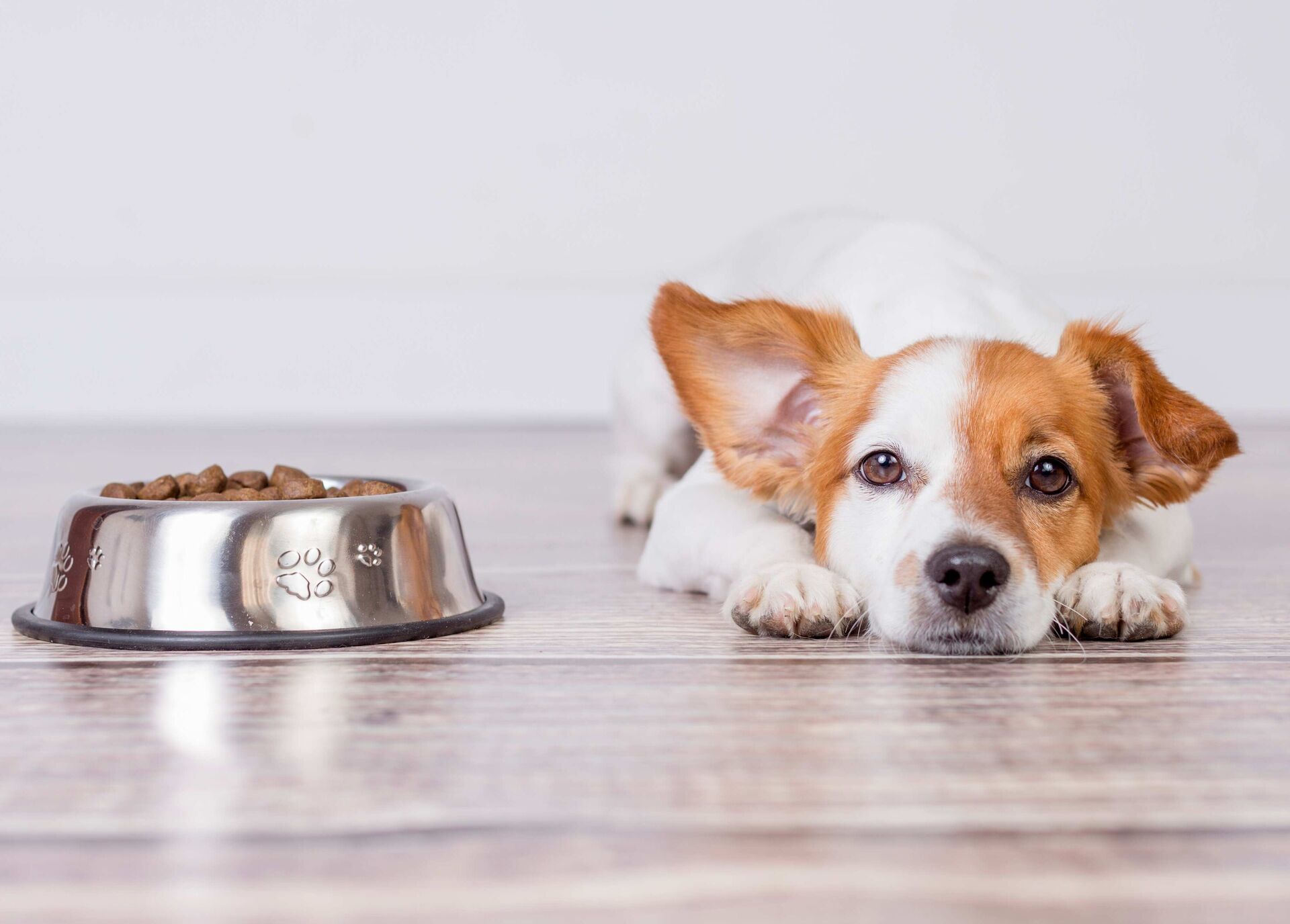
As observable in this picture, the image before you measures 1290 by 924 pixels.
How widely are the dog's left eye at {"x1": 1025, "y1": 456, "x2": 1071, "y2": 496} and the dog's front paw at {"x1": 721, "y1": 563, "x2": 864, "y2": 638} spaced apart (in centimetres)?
24

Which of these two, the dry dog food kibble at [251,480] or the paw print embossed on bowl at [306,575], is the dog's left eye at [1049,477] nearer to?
the paw print embossed on bowl at [306,575]

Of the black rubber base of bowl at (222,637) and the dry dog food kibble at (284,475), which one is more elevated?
the dry dog food kibble at (284,475)

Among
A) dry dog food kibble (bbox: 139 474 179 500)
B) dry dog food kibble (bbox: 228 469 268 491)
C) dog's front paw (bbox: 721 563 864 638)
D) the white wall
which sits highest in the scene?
the white wall

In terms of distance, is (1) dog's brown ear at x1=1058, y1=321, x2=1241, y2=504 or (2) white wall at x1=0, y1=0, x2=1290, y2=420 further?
(2) white wall at x1=0, y1=0, x2=1290, y2=420

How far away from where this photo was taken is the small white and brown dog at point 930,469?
1.42 metres

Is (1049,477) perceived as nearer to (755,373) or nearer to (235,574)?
(755,373)

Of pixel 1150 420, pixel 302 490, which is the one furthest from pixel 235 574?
pixel 1150 420

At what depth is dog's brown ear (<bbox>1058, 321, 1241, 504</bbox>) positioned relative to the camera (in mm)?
1553

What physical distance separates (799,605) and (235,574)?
61 cm

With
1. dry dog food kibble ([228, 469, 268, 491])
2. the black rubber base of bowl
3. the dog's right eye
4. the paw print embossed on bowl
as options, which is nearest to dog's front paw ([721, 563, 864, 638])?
the dog's right eye

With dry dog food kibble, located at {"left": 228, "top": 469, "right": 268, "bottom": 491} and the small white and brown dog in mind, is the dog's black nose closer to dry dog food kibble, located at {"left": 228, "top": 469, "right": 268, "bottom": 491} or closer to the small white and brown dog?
the small white and brown dog

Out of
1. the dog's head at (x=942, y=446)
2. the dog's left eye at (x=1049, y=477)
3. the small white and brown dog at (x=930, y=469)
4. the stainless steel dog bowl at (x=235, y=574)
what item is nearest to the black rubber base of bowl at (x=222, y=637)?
the stainless steel dog bowl at (x=235, y=574)

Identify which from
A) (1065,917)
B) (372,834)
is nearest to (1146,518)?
(1065,917)

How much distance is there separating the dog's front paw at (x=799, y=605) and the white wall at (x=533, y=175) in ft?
13.4
